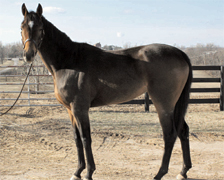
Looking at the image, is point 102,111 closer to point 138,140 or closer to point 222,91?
point 138,140

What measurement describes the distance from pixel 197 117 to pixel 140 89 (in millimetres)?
4746

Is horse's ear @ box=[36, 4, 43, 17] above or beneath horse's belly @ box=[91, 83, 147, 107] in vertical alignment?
above

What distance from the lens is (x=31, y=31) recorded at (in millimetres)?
2889

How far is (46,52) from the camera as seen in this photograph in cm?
318

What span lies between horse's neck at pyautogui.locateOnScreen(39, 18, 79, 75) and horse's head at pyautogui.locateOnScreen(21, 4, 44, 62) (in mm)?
157

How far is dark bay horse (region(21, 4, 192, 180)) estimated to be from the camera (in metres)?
3.04

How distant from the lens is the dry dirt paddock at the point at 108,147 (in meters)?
3.42

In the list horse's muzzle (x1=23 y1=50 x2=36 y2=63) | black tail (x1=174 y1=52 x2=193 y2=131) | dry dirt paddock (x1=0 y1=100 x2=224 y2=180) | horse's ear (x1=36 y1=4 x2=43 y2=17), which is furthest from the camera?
dry dirt paddock (x1=0 y1=100 x2=224 y2=180)

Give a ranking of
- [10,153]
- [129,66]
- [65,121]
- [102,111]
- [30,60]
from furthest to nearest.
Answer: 1. [102,111]
2. [65,121]
3. [10,153]
4. [129,66]
5. [30,60]

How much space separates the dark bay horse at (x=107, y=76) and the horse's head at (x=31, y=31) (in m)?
0.01

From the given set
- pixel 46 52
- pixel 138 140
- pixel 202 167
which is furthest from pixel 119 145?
pixel 46 52

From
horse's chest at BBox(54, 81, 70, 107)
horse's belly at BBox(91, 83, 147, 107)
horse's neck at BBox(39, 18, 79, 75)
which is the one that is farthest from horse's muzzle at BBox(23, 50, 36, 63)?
horse's belly at BBox(91, 83, 147, 107)

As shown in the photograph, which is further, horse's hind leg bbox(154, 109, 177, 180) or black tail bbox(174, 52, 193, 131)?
black tail bbox(174, 52, 193, 131)

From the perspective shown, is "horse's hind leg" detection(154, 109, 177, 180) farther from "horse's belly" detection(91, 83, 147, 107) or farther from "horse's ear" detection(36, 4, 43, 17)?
"horse's ear" detection(36, 4, 43, 17)
